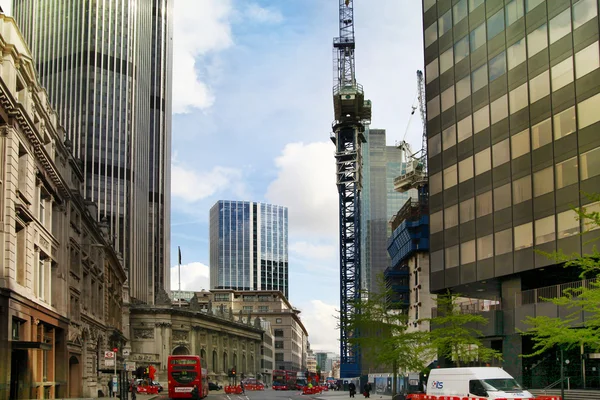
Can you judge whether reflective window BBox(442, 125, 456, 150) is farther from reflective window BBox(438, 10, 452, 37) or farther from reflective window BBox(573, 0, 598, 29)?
reflective window BBox(573, 0, 598, 29)

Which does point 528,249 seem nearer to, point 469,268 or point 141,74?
point 469,268

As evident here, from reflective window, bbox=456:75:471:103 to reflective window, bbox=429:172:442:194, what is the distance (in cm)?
594

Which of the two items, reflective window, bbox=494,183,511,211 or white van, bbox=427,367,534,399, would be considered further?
reflective window, bbox=494,183,511,211

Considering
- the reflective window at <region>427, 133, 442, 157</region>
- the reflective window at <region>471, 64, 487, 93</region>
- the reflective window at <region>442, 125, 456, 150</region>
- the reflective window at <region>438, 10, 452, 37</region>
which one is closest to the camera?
the reflective window at <region>471, 64, 487, 93</region>

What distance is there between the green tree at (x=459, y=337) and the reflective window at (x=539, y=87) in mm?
14389

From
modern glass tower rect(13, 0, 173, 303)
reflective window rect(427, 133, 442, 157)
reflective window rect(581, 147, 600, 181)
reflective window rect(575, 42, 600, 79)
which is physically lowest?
reflective window rect(581, 147, 600, 181)

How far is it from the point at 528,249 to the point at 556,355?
8180 mm

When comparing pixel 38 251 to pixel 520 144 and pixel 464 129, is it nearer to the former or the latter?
pixel 464 129

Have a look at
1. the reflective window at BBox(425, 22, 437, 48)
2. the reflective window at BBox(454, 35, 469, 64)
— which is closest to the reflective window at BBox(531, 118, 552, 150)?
the reflective window at BBox(454, 35, 469, 64)

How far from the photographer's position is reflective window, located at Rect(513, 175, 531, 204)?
161 feet

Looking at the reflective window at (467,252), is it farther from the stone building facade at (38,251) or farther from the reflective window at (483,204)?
the stone building facade at (38,251)

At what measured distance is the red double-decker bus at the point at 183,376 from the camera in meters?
62.9

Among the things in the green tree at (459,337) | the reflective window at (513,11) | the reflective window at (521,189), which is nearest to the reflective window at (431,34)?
the reflective window at (513,11)

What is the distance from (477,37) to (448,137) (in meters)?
7.59
